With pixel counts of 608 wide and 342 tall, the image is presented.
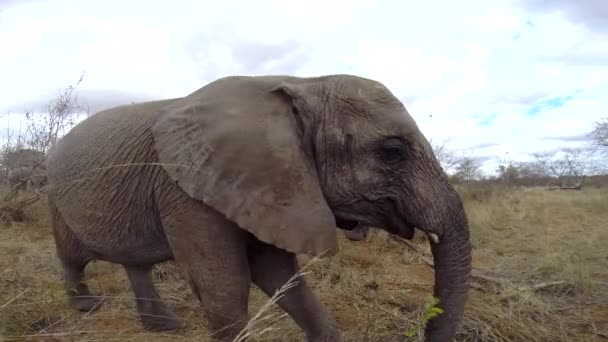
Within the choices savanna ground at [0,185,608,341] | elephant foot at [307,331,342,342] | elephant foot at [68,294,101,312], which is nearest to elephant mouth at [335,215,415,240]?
savanna ground at [0,185,608,341]

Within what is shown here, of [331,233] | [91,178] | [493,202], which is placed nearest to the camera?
[331,233]

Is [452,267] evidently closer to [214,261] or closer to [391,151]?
[391,151]

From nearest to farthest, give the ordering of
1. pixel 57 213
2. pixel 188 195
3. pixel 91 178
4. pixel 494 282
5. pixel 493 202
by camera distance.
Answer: pixel 188 195 → pixel 91 178 → pixel 57 213 → pixel 494 282 → pixel 493 202

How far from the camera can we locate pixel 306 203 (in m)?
2.38

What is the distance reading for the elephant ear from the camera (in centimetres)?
236

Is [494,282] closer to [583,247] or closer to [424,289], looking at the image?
[424,289]

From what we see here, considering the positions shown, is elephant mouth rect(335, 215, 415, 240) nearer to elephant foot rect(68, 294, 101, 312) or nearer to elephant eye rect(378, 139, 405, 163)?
elephant eye rect(378, 139, 405, 163)

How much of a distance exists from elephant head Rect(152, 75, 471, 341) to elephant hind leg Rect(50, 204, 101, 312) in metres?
1.57

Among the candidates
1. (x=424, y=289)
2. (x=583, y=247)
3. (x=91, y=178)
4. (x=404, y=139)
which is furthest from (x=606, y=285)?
(x=91, y=178)

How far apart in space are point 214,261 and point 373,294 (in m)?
A: 1.50

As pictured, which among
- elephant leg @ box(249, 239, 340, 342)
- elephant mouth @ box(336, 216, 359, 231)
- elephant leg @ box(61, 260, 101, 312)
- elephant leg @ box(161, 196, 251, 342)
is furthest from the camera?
elephant leg @ box(61, 260, 101, 312)

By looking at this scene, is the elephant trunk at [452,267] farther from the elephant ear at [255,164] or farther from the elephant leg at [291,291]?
the elephant leg at [291,291]

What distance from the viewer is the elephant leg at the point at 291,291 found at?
3.00 m

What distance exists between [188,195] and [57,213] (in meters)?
1.70
